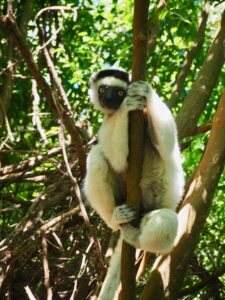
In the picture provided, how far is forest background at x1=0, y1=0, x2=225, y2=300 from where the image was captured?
448 cm

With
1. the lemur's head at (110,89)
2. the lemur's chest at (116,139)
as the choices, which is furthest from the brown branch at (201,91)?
the lemur's chest at (116,139)

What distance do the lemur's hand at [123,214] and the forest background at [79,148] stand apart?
0.47 metres

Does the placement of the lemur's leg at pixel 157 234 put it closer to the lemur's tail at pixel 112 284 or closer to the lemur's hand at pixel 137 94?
the lemur's tail at pixel 112 284

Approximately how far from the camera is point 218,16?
9.28 meters

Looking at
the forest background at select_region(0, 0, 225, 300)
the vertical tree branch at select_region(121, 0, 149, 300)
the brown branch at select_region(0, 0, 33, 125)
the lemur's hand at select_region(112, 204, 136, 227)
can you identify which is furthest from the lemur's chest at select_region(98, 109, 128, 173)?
the brown branch at select_region(0, 0, 33, 125)

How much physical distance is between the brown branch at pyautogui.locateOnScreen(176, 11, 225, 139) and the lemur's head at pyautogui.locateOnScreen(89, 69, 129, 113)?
121cm

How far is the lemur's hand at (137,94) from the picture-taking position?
360 cm

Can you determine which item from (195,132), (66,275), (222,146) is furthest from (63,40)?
(222,146)

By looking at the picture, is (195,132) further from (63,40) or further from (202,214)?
(63,40)

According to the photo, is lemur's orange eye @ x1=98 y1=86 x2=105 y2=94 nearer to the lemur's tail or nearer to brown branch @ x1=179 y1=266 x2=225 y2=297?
the lemur's tail

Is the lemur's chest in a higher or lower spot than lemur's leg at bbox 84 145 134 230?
higher

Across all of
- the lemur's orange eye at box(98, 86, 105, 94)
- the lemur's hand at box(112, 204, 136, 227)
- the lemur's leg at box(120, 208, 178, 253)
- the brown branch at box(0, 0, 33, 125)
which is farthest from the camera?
the brown branch at box(0, 0, 33, 125)

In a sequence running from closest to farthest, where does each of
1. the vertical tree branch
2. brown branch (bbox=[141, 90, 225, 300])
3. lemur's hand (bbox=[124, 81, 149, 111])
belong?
the vertical tree branch
lemur's hand (bbox=[124, 81, 149, 111])
brown branch (bbox=[141, 90, 225, 300])

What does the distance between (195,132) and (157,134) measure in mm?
1639
